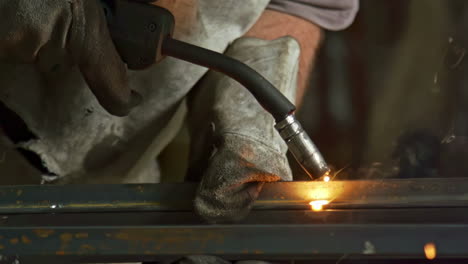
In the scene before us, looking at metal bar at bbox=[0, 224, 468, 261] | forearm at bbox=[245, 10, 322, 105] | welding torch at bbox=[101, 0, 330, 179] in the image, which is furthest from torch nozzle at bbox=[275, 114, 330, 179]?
forearm at bbox=[245, 10, 322, 105]

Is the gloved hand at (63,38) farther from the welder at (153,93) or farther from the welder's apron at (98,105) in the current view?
the welder's apron at (98,105)

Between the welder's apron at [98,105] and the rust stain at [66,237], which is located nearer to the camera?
the rust stain at [66,237]

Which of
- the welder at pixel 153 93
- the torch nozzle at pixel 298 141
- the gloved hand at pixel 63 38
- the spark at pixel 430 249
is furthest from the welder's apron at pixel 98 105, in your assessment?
the spark at pixel 430 249

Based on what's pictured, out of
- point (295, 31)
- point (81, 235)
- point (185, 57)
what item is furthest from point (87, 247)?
point (295, 31)

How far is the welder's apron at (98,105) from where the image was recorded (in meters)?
0.97

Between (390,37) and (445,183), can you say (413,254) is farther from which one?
(390,37)

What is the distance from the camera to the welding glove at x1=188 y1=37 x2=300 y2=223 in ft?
2.31

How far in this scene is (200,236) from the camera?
2.13ft

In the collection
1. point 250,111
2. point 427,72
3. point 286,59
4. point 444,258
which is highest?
point 427,72

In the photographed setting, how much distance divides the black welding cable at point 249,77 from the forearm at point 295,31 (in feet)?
1.05

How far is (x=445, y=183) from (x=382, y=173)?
76 cm

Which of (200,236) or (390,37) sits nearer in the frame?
(200,236)

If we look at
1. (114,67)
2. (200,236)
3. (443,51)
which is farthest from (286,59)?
(443,51)

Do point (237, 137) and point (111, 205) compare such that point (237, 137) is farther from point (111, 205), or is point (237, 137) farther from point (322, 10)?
point (322, 10)
